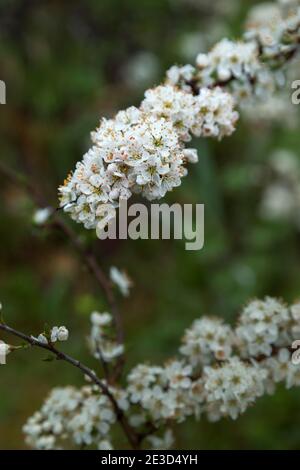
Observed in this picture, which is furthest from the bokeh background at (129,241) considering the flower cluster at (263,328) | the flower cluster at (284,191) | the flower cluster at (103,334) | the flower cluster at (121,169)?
the flower cluster at (121,169)

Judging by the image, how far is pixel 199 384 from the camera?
6.20 ft

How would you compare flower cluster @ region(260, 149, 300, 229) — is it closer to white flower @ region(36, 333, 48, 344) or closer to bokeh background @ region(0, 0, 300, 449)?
bokeh background @ region(0, 0, 300, 449)

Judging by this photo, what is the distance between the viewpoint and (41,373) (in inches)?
136

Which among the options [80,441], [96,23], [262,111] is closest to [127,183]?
[80,441]

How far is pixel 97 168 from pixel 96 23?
12.5 feet

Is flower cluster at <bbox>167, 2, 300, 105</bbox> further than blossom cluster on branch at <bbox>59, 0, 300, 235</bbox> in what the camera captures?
Yes

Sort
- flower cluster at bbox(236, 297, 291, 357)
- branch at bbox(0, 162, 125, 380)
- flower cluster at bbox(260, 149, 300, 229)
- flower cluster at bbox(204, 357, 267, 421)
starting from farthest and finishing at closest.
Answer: flower cluster at bbox(260, 149, 300, 229)
branch at bbox(0, 162, 125, 380)
flower cluster at bbox(236, 297, 291, 357)
flower cluster at bbox(204, 357, 267, 421)

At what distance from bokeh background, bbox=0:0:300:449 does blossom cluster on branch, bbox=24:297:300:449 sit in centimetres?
45

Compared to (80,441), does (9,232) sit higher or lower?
higher

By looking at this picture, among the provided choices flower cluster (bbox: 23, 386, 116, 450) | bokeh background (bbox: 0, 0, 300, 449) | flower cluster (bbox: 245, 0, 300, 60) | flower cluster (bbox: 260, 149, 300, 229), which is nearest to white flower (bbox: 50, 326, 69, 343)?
flower cluster (bbox: 23, 386, 116, 450)

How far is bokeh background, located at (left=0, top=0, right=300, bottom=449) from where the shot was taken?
10.5 ft

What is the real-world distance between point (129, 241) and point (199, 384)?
98.1 inches
